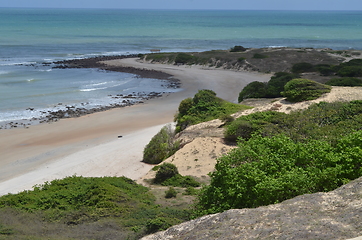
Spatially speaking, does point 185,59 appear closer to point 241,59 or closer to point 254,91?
point 241,59

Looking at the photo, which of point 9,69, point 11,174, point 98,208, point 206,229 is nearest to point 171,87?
point 9,69

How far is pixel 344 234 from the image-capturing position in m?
6.44

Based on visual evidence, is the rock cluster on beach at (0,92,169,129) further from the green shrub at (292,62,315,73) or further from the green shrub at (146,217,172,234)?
the green shrub at (292,62,315,73)

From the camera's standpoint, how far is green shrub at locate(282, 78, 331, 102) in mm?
21766

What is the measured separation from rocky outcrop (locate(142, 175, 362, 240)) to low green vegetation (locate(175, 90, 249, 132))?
1416 centimetres

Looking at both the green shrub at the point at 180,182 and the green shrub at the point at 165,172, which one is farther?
the green shrub at the point at 165,172

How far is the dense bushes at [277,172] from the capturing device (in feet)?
29.9

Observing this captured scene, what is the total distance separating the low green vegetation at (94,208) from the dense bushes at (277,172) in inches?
60.3

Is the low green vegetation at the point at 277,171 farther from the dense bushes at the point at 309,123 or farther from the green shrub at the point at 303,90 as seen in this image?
the green shrub at the point at 303,90

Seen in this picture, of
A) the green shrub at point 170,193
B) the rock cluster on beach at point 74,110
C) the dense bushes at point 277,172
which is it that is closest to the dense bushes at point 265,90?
the rock cluster on beach at point 74,110

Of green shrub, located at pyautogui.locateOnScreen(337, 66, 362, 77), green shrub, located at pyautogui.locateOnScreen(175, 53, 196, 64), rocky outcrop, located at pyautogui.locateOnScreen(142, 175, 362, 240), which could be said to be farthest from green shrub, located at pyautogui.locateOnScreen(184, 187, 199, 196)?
green shrub, located at pyautogui.locateOnScreen(175, 53, 196, 64)

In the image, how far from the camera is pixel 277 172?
978cm

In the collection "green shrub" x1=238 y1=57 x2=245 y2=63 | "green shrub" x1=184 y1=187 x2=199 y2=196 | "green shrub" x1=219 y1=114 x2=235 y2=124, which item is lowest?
"green shrub" x1=184 y1=187 x2=199 y2=196

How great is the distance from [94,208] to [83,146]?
37.5 ft
